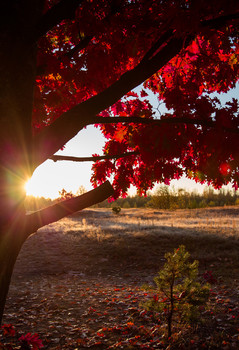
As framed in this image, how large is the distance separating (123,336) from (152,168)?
8.83 feet

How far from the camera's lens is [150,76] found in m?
2.88

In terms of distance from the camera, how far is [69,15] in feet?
7.98

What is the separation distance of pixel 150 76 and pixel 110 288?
18.9ft

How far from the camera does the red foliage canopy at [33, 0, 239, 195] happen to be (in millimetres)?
2725

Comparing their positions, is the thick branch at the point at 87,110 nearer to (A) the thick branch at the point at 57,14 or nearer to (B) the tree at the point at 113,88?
(B) the tree at the point at 113,88

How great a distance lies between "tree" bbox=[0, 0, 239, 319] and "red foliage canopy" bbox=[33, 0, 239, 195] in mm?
15

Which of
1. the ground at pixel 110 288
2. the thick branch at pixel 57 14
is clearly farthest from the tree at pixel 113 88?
the ground at pixel 110 288

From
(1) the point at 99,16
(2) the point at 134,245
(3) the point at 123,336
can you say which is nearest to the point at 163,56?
(1) the point at 99,16

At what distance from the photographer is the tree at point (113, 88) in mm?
2377

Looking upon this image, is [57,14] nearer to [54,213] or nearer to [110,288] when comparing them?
[54,213]

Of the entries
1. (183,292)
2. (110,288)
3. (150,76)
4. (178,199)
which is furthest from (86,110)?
(178,199)

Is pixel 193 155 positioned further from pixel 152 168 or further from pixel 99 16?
pixel 99 16

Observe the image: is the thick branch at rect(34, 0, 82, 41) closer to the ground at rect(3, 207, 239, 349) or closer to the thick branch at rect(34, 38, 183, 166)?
the thick branch at rect(34, 38, 183, 166)

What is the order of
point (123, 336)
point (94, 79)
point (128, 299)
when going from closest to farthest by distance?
point (94, 79), point (123, 336), point (128, 299)
